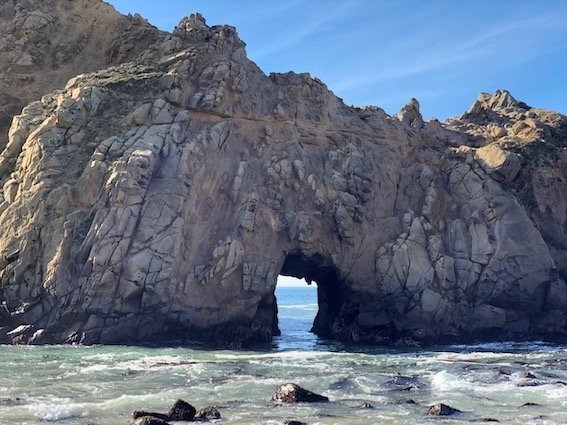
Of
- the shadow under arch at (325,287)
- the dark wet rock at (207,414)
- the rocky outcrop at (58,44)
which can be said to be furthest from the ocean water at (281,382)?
the rocky outcrop at (58,44)

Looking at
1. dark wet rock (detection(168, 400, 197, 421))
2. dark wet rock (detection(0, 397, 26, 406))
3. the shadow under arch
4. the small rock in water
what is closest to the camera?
dark wet rock (detection(168, 400, 197, 421))

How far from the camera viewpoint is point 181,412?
2211 cm

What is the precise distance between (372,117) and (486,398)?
1210 inches

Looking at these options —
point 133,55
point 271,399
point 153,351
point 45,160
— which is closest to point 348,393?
point 271,399

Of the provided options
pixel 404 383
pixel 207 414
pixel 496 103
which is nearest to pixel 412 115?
pixel 496 103

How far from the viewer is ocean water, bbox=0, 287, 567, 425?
22894 millimetres

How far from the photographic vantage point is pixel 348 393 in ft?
90.0

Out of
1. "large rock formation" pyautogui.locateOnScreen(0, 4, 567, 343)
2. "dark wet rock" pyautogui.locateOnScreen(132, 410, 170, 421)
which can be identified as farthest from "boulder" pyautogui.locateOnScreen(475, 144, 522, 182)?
"dark wet rock" pyautogui.locateOnScreen(132, 410, 170, 421)

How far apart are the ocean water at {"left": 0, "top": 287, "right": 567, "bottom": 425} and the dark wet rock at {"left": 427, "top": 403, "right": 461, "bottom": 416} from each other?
336 mm

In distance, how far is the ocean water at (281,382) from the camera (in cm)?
2289

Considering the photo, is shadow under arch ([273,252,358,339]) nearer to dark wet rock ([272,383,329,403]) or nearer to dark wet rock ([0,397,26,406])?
dark wet rock ([272,383,329,403])

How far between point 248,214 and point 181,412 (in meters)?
24.1

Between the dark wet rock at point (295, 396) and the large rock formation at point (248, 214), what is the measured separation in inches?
654

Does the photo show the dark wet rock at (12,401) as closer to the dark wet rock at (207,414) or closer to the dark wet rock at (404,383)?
the dark wet rock at (207,414)
